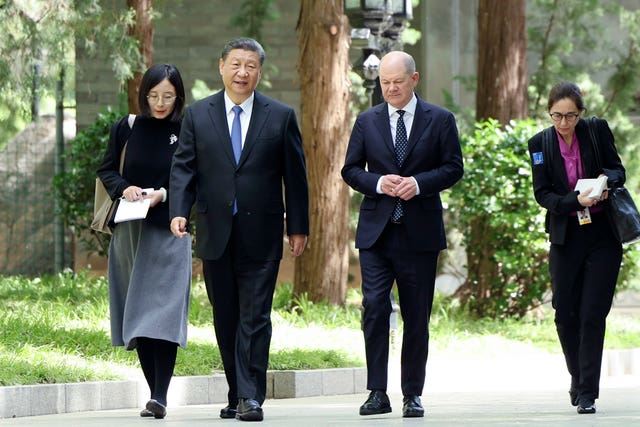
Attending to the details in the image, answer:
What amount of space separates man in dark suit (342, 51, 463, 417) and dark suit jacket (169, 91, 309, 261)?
1.30ft

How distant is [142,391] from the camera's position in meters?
9.99

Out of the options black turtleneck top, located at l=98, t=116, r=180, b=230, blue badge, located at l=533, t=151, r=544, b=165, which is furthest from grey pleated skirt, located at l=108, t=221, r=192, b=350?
blue badge, located at l=533, t=151, r=544, b=165

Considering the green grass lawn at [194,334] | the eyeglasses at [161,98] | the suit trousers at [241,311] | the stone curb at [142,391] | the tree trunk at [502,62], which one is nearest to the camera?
the suit trousers at [241,311]

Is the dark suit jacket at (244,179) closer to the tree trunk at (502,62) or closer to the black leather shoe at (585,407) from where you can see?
the black leather shoe at (585,407)

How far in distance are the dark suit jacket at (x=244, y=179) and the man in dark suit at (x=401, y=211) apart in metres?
0.40

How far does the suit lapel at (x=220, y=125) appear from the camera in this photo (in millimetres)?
8125

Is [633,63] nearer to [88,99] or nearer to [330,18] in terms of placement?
[330,18]

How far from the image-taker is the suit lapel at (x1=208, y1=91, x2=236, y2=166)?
26.7 feet

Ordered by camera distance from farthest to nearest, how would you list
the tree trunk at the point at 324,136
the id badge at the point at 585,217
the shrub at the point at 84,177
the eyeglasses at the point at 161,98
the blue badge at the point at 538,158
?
the shrub at the point at 84,177 < the tree trunk at the point at 324,136 < the blue badge at the point at 538,158 < the eyeglasses at the point at 161,98 < the id badge at the point at 585,217

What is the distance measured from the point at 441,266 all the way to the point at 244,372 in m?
11.9

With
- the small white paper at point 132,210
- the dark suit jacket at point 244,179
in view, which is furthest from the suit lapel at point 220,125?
the small white paper at point 132,210

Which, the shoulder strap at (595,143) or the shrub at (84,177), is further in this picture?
the shrub at (84,177)

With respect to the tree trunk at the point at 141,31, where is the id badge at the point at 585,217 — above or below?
below

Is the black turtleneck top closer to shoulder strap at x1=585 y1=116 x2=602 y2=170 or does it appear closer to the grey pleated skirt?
the grey pleated skirt
